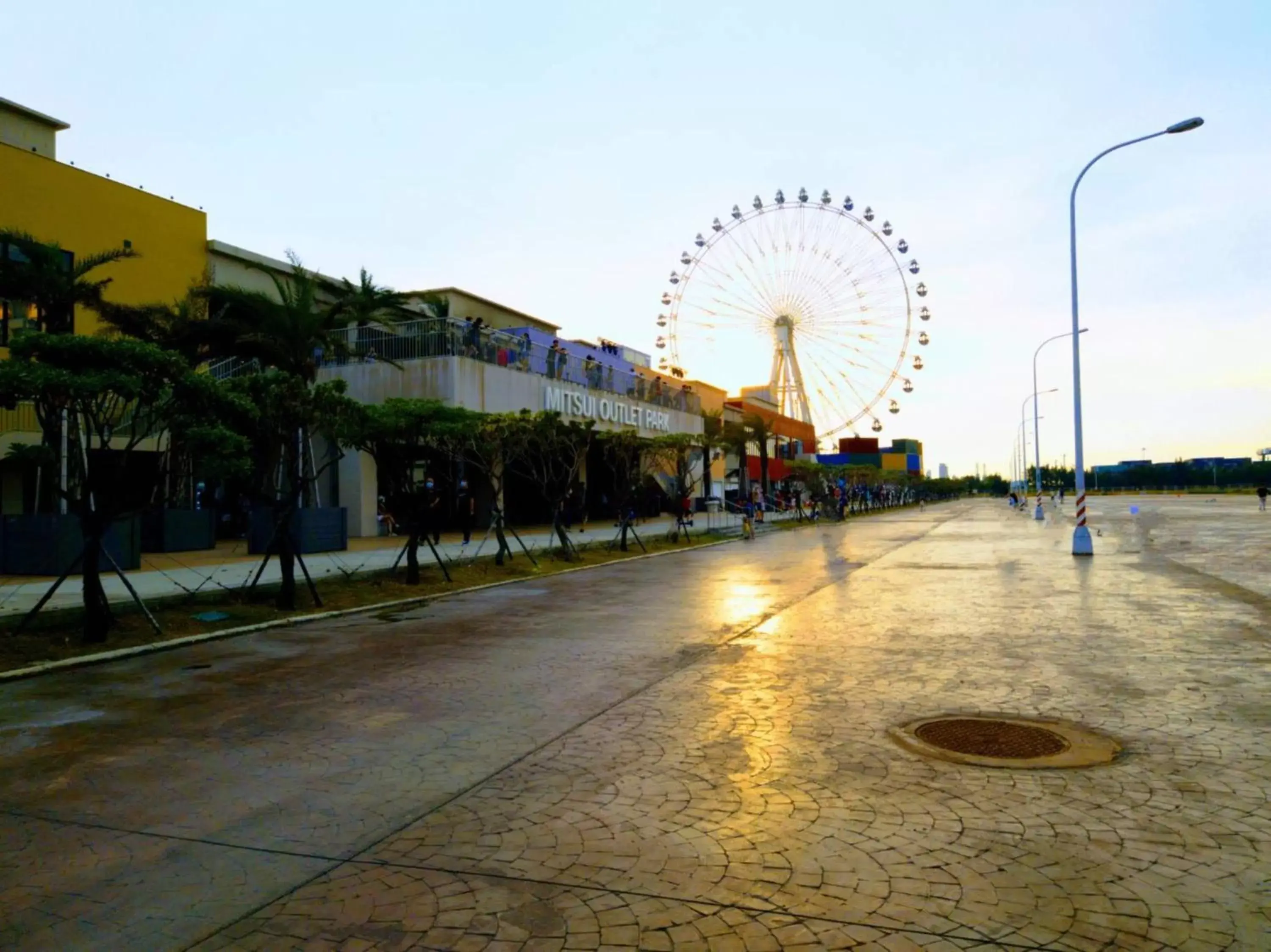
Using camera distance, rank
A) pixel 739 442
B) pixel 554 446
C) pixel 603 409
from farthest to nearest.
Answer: pixel 739 442, pixel 603 409, pixel 554 446

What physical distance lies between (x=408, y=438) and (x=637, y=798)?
45.7 feet

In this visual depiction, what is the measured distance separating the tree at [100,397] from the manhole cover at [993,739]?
952 cm

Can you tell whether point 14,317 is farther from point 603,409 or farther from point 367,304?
point 603,409

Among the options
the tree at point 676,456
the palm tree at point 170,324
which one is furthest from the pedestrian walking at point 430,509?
the tree at point 676,456

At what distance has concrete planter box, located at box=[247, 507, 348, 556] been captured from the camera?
22.9m

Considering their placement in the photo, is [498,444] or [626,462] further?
[626,462]

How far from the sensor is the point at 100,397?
12609 millimetres

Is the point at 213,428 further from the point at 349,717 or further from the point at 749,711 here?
the point at 749,711

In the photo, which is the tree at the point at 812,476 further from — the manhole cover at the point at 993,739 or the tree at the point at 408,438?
the manhole cover at the point at 993,739

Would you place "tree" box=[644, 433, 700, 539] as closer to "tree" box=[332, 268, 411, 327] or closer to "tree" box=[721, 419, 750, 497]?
"tree" box=[332, 268, 411, 327]

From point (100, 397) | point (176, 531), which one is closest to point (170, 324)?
point (176, 531)

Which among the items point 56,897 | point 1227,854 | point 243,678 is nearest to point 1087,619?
point 1227,854

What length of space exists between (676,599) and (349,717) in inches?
338

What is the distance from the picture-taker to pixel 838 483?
207 feet
